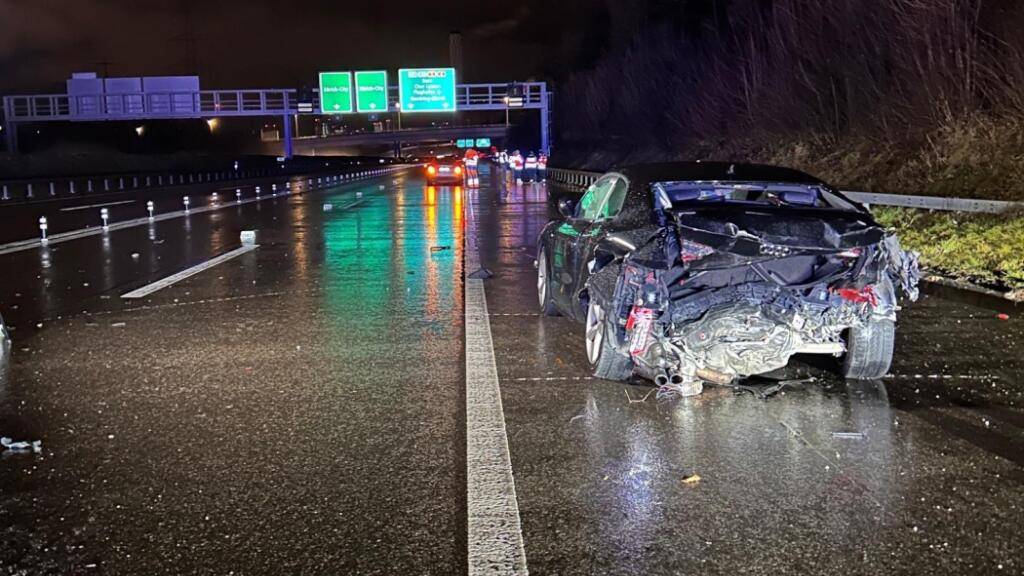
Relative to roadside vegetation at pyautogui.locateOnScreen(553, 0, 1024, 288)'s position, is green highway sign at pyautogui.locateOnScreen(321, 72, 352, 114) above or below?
above

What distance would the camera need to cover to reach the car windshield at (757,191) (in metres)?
7.19

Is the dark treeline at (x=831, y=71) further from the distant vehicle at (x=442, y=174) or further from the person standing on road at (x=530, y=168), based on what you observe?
the distant vehicle at (x=442, y=174)

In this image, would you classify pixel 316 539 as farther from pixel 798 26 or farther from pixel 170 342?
pixel 798 26

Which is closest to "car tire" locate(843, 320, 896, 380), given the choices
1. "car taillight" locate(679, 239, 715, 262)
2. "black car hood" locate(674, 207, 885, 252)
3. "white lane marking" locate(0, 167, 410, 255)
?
"black car hood" locate(674, 207, 885, 252)

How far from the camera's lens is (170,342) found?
8.47 meters

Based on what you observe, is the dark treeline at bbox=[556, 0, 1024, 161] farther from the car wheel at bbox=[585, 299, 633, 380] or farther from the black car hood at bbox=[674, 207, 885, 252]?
the car wheel at bbox=[585, 299, 633, 380]

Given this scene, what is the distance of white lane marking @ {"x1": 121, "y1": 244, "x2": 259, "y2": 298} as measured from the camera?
11.6 metres

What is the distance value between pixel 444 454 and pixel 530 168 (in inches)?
2115

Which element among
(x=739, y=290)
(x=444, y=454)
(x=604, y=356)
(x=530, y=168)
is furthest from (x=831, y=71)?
(x=530, y=168)

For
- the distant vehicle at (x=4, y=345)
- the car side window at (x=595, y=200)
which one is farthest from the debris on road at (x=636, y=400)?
the distant vehicle at (x=4, y=345)

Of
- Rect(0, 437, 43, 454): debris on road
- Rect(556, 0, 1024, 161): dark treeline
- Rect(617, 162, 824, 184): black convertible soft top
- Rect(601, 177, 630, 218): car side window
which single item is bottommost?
Rect(0, 437, 43, 454): debris on road

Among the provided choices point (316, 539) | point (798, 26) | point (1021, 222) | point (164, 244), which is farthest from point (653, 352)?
point (798, 26)

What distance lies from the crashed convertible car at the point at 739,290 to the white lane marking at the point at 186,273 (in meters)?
7.05

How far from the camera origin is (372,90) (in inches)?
2542
